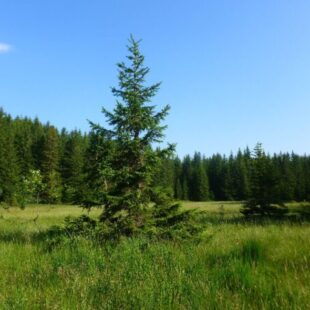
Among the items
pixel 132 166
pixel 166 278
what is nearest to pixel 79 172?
pixel 132 166

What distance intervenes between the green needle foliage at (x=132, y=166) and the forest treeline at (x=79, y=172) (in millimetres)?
422

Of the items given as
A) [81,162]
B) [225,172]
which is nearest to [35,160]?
[81,162]

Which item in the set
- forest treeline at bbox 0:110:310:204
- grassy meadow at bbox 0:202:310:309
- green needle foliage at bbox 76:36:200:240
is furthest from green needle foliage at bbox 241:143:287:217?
grassy meadow at bbox 0:202:310:309

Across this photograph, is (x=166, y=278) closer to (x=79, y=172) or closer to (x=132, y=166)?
(x=132, y=166)

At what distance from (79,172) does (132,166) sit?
75612mm

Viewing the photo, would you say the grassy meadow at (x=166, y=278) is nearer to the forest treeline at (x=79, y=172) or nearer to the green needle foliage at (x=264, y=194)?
the forest treeline at (x=79, y=172)

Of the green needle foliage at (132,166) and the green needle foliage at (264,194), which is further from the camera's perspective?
the green needle foliage at (264,194)

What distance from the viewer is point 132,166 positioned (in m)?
11.5

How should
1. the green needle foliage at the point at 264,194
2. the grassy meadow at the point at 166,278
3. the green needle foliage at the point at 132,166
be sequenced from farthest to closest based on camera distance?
the green needle foliage at the point at 264,194 < the green needle foliage at the point at 132,166 < the grassy meadow at the point at 166,278

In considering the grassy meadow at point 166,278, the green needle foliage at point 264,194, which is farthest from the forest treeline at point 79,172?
the grassy meadow at point 166,278

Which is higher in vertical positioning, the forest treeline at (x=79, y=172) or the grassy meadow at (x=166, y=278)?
the forest treeline at (x=79, y=172)

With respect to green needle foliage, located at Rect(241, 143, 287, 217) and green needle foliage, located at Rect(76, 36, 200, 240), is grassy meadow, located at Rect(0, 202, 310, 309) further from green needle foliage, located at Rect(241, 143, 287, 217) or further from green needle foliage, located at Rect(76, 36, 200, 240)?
green needle foliage, located at Rect(241, 143, 287, 217)

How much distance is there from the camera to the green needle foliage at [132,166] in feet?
35.8

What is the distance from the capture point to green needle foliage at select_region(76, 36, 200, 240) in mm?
10914
